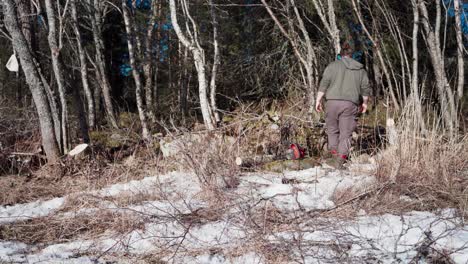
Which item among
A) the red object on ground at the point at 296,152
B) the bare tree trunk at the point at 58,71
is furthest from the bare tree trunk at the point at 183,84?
the red object on ground at the point at 296,152

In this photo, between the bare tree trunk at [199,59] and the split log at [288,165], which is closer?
the split log at [288,165]

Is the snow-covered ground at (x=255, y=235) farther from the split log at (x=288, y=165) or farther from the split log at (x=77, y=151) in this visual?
the split log at (x=77, y=151)

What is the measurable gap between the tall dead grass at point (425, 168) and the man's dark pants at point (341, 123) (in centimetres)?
88

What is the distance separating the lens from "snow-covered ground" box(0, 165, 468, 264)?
3033mm

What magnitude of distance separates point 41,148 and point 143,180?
7.07ft

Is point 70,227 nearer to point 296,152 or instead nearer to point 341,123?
point 296,152

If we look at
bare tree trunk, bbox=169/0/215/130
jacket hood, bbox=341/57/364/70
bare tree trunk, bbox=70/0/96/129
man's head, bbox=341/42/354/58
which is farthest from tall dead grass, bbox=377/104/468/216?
bare tree trunk, bbox=70/0/96/129

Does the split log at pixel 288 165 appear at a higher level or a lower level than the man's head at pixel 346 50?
lower

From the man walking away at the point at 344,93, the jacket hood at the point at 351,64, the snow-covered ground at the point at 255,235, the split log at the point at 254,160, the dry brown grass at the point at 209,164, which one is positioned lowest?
the snow-covered ground at the point at 255,235

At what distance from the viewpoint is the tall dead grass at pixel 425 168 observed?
13.1 feet

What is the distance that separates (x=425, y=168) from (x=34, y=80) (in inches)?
210

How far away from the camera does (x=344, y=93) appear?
5.79 meters

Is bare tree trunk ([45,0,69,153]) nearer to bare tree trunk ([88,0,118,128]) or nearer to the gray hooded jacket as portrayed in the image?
bare tree trunk ([88,0,118,128])

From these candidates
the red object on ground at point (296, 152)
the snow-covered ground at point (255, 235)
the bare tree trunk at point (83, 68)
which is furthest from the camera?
the bare tree trunk at point (83, 68)
